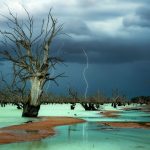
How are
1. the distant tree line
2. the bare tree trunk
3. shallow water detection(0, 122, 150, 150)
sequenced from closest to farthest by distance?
shallow water detection(0, 122, 150, 150), the bare tree trunk, the distant tree line

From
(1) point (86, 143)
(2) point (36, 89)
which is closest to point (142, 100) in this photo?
(2) point (36, 89)

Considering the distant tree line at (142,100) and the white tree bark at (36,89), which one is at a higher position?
the distant tree line at (142,100)

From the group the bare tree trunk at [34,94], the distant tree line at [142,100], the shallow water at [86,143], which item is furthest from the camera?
the distant tree line at [142,100]

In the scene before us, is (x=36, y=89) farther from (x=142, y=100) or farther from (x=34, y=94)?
(x=142, y=100)

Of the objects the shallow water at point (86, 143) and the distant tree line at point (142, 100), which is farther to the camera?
the distant tree line at point (142, 100)

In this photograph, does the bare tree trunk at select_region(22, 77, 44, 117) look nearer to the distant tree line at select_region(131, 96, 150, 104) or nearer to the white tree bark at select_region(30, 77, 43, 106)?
the white tree bark at select_region(30, 77, 43, 106)

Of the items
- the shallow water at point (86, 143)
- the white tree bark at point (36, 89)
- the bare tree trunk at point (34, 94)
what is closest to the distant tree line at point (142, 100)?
the bare tree trunk at point (34, 94)

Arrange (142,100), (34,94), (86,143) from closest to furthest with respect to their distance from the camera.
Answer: (86,143)
(34,94)
(142,100)

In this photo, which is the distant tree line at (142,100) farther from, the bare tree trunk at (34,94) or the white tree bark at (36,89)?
the white tree bark at (36,89)

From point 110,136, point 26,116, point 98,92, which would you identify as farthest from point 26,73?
point 98,92

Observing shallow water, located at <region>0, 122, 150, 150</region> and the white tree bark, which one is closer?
shallow water, located at <region>0, 122, 150, 150</region>

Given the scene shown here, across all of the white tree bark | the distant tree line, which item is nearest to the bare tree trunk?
the white tree bark

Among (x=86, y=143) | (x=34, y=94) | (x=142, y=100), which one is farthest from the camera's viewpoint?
(x=142, y=100)

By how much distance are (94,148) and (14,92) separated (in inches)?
839
